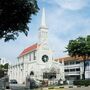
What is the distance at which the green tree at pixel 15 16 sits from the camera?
22516 mm

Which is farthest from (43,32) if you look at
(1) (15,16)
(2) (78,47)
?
(1) (15,16)

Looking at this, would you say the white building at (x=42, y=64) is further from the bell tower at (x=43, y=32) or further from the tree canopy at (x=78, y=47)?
the tree canopy at (x=78, y=47)

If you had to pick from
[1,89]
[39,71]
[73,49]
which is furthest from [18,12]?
[39,71]

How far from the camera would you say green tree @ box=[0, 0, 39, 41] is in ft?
73.9

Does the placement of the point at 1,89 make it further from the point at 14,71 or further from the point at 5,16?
the point at 14,71

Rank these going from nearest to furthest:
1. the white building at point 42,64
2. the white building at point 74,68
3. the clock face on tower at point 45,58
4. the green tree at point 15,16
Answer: the green tree at point 15,16 → the white building at point 42,64 → the clock face on tower at point 45,58 → the white building at point 74,68

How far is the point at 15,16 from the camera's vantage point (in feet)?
77.6

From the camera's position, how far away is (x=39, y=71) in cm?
10275

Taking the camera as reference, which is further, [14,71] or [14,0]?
[14,71]

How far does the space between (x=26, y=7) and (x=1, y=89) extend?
23489 mm

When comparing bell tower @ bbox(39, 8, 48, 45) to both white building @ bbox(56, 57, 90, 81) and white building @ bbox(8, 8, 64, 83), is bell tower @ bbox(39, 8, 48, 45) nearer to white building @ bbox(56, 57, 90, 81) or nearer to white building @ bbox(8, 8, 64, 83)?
white building @ bbox(8, 8, 64, 83)

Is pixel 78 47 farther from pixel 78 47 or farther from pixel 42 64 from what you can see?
pixel 42 64

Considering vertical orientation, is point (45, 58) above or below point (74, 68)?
above

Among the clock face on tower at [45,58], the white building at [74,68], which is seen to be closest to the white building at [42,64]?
the clock face on tower at [45,58]
